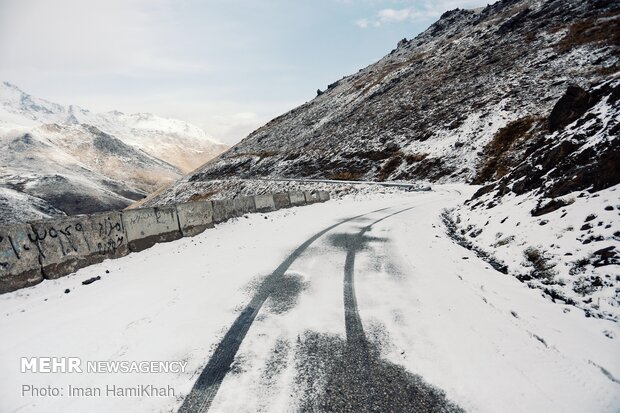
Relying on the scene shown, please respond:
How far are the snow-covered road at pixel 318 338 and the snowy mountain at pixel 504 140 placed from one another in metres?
1.27

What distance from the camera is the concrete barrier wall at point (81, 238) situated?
241 inches

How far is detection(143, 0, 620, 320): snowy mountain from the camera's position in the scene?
6.32m

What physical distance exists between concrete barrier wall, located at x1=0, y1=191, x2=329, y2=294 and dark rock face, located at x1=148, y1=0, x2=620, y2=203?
26004 millimetres

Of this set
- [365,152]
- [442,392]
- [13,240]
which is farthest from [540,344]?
[365,152]

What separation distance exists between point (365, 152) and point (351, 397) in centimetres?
4568

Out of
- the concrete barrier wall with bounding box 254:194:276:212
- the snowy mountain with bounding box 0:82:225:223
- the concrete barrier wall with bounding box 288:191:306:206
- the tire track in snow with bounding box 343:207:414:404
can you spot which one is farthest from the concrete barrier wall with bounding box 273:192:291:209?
the snowy mountain with bounding box 0:82:225:223

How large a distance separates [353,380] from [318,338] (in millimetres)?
865

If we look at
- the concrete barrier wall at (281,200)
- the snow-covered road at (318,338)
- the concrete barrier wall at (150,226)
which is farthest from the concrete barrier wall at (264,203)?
the snow-covered road at (318,338)

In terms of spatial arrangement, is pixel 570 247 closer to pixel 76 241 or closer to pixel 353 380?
pixel 353 380

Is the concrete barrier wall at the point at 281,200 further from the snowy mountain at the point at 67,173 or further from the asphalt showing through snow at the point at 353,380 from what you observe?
the snowy mountain at the point at 67,173

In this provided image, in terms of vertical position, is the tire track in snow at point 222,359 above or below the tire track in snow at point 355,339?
above

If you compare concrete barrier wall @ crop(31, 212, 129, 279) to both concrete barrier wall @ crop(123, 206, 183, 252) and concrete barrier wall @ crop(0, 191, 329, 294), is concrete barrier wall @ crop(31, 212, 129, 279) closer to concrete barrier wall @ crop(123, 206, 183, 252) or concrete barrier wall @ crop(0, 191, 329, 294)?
concrete barrier wall @ crop(0, 191, 329, 294)

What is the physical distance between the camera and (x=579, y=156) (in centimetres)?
823

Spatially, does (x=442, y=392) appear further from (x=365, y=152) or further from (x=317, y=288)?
(x=365, y=152)
